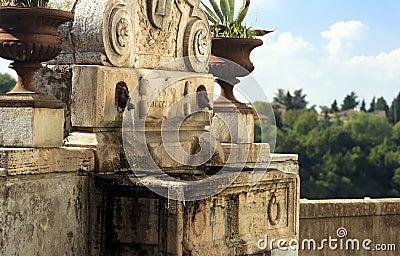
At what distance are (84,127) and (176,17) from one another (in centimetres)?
166

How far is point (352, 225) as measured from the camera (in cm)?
1109

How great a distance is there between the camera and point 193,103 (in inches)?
357

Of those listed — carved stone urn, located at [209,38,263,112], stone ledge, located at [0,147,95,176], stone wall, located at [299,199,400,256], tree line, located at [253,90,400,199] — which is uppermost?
carved stone urn, located at [209,38,263,112]

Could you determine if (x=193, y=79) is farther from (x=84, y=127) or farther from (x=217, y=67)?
(x=84, y=127)

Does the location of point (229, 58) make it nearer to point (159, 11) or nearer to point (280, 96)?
point (159, 11)

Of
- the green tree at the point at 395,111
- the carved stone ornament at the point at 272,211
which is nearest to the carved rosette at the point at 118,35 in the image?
the carved stone ornament at the point at 272,211

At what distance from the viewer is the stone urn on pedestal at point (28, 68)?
7.07m

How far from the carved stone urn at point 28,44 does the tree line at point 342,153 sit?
51.4 metres

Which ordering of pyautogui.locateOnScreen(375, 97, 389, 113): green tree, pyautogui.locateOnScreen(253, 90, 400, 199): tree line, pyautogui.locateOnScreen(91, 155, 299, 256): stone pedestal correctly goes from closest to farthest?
1. pyautogui.locateOnScreen(91, 155, 299, 256): stone pedestal
2. pyautogui.locateOnScreen(253, 90, 400, 199): tree line
3. pyautogui.locateOnScreen(375, 97, 389, 113): green tree

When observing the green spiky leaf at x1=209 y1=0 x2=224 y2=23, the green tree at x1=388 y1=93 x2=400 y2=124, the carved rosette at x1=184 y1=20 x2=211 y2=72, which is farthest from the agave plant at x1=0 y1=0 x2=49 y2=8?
the green tree at x1=388 y1=93 x2=400 y2=124

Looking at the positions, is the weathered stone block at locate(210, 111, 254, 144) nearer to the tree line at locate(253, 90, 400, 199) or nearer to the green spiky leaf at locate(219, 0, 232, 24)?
the green spiky leaf at locate(219, 0, 232, 24)

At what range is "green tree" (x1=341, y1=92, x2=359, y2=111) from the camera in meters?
92.8

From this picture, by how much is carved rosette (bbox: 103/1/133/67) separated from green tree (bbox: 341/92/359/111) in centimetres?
8531

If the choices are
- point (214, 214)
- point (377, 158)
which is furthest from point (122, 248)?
point (377, 158)
